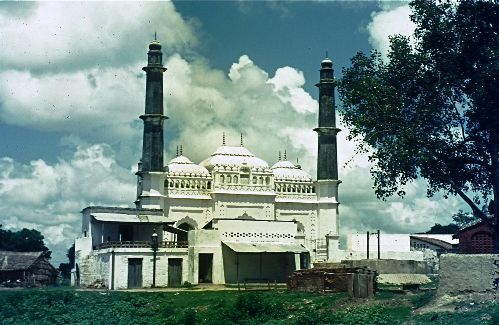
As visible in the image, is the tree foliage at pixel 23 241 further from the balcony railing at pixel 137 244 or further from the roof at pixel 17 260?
the balcony railing at pixel 137 244

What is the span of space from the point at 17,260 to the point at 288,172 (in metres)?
17.2

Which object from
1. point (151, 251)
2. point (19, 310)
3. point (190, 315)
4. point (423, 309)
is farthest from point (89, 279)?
point (423, 309)

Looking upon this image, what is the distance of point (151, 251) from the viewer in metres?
34.4

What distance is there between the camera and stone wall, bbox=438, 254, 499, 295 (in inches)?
767

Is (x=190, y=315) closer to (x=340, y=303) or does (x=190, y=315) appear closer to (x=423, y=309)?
(x=340, y=303)

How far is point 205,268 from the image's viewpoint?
121ft

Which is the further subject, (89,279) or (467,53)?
(89,279)

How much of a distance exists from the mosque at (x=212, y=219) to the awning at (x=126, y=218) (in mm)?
53

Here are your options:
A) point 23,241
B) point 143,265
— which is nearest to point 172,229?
point 143,265

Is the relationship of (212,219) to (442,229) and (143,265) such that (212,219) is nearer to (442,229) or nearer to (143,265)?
(143,265)

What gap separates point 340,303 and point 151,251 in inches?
564

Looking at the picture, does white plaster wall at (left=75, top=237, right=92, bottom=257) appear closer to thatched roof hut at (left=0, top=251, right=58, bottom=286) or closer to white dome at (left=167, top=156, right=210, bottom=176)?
thatched roof hut at (left=0, top=251, right=58, bottom=286)

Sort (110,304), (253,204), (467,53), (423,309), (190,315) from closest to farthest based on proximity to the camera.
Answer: (423,309) → (190,315) → (467,53) → (110,304) → (253,204)

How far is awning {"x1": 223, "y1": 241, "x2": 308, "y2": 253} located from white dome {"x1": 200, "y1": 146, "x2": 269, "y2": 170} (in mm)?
7269
